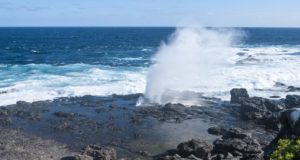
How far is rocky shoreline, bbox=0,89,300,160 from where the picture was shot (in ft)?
103

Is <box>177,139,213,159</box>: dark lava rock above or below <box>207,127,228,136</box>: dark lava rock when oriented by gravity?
above

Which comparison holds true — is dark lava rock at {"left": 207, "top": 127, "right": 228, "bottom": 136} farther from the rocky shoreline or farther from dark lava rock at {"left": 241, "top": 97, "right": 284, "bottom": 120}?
dark lava rock at {"left": 241, "top": 97, "right": 284, "bottom": 120}

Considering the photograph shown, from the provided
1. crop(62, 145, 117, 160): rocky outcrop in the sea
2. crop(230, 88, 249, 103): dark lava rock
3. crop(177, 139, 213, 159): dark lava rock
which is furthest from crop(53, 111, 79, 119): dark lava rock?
crop(230, 88, 249, 103): dark lava rock

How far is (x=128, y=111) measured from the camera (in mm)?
47281

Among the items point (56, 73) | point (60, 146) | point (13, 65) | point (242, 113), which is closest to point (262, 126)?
point (242, 113)

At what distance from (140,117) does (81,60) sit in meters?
54.8

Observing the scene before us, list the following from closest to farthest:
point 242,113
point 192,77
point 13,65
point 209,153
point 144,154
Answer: point 209,153 → point 144,154 → point 242,113 → point 192,77 → point 13,65

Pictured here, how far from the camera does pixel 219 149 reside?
3125 centimetres

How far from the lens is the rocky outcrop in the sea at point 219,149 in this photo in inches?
1176

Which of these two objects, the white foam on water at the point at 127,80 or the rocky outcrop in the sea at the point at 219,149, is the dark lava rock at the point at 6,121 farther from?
the rocky outcrop in the sea at the point at 219,149

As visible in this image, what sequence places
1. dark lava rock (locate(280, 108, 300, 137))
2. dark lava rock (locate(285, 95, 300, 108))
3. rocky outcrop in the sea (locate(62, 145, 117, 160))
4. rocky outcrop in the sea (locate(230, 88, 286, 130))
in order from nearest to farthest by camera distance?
dark lava rock (locate(280, 108, 300, 137)), rocky outcrop in the sea (locate(62, 145, 117, 160)), rocky outcrop in the sea (locate(230, 88, 286, 130)), dark lava rock (locate(285, 95, 300, 108))

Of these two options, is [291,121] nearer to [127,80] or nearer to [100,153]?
[100,153]

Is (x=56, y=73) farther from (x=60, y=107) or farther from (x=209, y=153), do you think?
(x=209, y=153)

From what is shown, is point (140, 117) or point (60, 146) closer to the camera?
point (60, 146)
